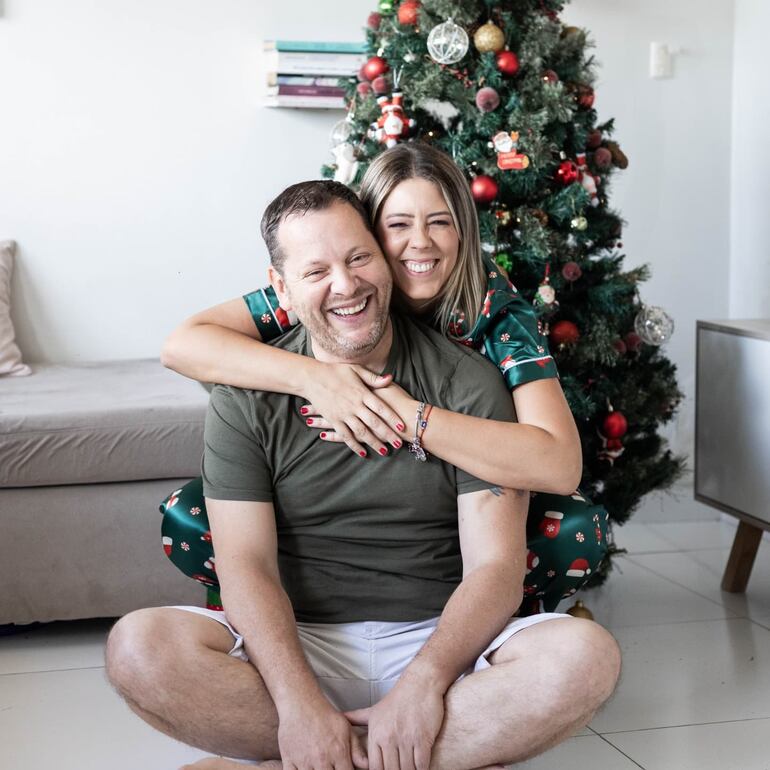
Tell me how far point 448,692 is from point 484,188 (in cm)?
119

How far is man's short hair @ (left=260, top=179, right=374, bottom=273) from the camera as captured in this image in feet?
5.44

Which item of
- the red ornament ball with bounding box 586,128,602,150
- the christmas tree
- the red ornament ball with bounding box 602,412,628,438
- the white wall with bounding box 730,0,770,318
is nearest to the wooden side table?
the christmas tree

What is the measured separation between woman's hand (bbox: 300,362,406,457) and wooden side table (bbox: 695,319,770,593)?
1240mm

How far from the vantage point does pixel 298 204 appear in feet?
5.45

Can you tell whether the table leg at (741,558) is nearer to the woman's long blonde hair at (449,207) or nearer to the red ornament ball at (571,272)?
the red ornament ball at (571,272)

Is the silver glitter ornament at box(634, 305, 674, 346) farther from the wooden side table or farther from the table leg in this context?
the table leg

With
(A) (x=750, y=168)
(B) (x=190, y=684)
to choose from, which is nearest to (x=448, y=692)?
(B) (x=190, y=684)

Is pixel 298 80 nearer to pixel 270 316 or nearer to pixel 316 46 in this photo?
pixel 316 46

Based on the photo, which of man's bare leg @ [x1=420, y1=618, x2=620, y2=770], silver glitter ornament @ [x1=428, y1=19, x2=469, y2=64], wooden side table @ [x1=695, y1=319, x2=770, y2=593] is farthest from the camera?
wooden side table @ [x1=695, y1=319, x2=770, y2=593]

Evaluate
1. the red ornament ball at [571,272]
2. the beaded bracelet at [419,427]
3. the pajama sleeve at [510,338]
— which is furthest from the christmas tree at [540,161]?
the beaded bracelet at [419,427]

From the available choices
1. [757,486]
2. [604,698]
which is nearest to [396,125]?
[757,486]

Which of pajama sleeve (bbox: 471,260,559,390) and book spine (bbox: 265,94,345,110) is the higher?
book spine (bbox: 265,94,345,110)

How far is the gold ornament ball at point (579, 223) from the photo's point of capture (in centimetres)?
241

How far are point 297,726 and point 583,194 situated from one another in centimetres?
139
